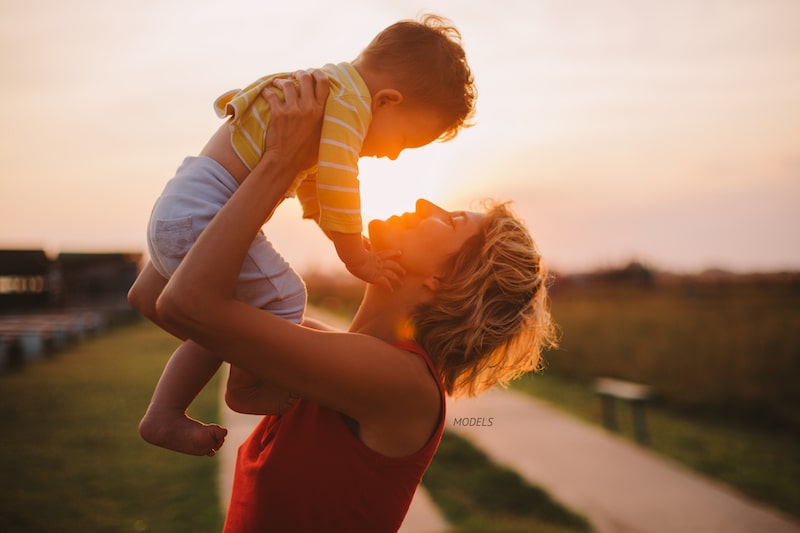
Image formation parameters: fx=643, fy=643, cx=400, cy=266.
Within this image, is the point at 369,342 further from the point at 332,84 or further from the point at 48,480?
the point at 48,480

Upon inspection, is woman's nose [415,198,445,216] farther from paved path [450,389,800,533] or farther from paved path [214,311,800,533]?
paved path [450,389,800,533]

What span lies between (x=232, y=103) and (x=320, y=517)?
1117 millimetres

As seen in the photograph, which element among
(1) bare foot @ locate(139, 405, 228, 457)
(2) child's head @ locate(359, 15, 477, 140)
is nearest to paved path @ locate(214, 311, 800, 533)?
(1) bare foot @ locate(139, 405, 228, 457)

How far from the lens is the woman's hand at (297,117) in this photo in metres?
1.59

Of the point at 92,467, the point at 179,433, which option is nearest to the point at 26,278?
the point at 92,467

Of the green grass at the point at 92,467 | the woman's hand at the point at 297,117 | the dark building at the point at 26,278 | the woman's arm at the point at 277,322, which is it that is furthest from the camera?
the dark building at the point at 26,278

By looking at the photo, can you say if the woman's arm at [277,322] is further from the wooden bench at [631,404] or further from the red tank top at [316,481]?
the wooden bench at [631,404]

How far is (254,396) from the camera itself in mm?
1777

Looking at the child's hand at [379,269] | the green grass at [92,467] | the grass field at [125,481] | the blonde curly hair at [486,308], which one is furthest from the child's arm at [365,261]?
the green grass at [92,467]

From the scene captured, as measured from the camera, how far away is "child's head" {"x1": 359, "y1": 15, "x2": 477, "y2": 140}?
1.98 m

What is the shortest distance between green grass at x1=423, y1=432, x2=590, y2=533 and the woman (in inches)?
127

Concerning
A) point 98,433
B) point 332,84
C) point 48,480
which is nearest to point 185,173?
point 332,84

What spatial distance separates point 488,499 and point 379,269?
14.6ft

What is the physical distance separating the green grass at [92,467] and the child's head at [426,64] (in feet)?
13.3
